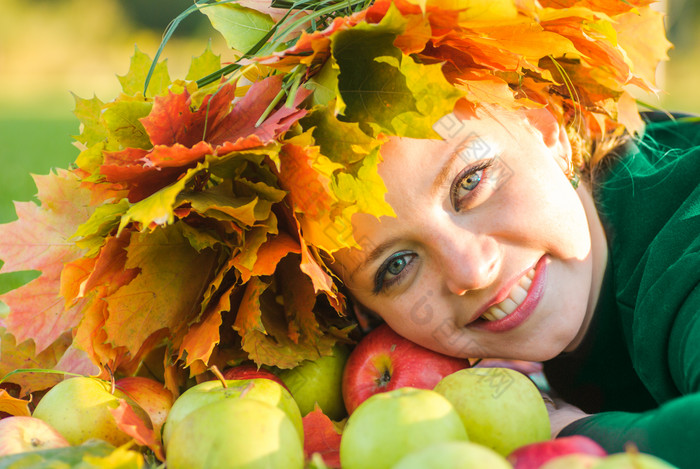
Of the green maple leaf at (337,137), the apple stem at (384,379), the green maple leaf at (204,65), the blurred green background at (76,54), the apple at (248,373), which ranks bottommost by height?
the blurred green background at (76,54)

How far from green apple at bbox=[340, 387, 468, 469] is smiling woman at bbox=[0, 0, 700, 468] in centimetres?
23

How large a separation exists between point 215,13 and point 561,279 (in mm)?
825

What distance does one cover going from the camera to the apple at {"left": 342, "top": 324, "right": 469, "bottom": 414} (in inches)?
49.4

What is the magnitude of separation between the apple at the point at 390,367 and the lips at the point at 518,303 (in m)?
0.11

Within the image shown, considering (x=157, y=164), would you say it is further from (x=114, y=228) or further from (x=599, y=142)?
(x=599, y=142)

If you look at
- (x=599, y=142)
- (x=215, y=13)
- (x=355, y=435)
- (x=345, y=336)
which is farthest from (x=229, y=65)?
(x=599, y=142)

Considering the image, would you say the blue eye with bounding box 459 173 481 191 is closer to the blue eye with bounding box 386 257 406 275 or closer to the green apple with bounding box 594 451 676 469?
the blue eye with bounding box 386 257 406 275

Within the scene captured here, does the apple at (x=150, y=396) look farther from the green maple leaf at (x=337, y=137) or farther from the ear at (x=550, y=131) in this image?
the ear at (x=550, y=131)

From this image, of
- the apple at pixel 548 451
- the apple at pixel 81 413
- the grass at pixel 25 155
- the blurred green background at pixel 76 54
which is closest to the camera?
the apple at pixel 548 451

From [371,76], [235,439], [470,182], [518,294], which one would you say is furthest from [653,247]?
[235,439]

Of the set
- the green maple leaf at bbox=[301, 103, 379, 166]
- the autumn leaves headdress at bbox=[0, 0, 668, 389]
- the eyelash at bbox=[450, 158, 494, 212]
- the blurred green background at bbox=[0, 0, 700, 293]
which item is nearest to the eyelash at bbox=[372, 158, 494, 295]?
the eyelash at bbox=[450, 158, 494, 212]

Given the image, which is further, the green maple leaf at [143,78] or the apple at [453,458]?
the green maple leaf at [143,78]

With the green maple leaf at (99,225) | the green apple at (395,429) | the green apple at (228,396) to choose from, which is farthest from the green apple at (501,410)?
the green maple leaf at (99,225)

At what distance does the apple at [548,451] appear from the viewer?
664 millimetres
